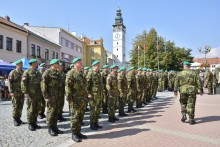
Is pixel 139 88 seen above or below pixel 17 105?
above

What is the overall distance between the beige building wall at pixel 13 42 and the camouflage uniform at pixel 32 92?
21.4 meters

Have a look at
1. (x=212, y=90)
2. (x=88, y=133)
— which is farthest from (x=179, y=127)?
(x=212, y=90)

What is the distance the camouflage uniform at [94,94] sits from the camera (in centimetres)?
796

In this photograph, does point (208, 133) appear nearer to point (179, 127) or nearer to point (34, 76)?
point (179, 127)

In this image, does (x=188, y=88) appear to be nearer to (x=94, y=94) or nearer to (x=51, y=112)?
(x=94, y=94)

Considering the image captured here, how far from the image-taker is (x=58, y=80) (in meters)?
7.55

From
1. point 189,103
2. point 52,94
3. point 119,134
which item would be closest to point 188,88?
point 189,103

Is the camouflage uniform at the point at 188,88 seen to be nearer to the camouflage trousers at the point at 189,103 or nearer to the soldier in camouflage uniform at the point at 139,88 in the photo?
the camouflage trousers at the point at 189,103

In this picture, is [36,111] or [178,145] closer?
[178,145]

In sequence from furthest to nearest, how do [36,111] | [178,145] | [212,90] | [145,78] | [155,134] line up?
[212,90] → [145,78] → [36,111] → [155,134] → [178,145]

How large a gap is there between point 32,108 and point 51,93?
98cm

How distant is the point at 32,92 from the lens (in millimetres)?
7941

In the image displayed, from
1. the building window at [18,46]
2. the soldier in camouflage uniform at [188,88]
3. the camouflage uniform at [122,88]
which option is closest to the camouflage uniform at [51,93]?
the camouflage uniform at [122,88]

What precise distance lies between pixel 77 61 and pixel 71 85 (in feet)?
2.23
